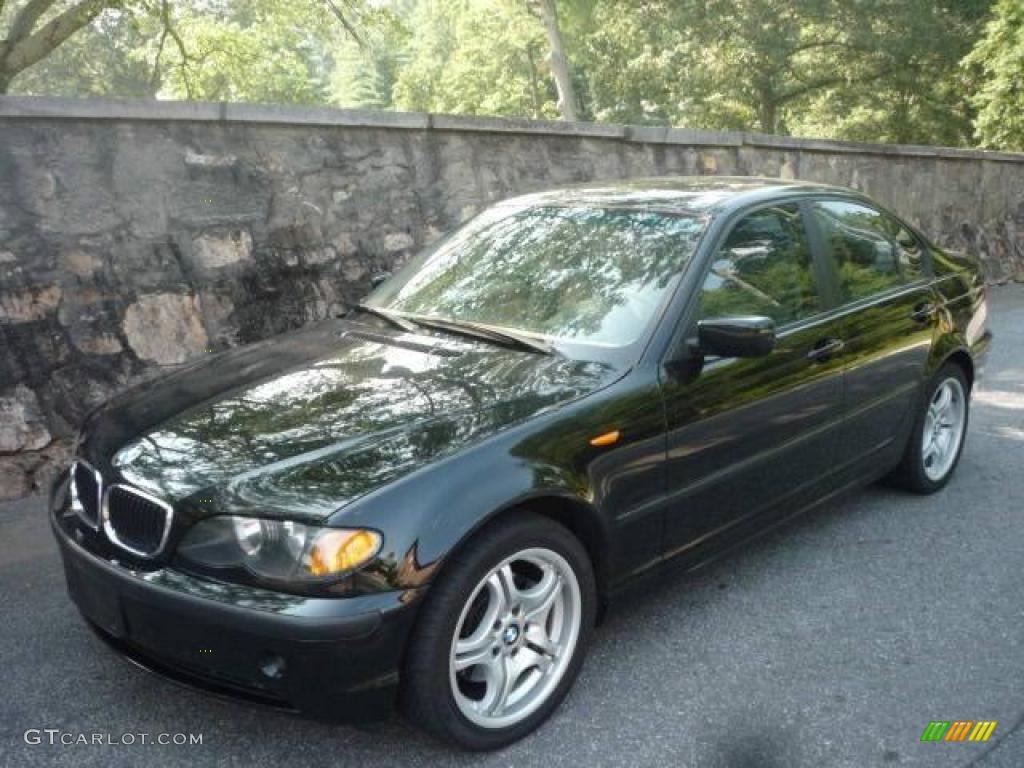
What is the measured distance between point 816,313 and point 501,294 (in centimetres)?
128

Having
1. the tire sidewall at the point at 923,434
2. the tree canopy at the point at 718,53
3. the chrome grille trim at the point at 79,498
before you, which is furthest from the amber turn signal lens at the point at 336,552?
the tree canopy at the point at 718,53

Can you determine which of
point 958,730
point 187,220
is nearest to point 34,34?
point 187,220

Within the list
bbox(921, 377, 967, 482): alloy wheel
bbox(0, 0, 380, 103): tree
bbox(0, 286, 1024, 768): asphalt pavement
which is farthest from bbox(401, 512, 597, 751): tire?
bbox(0, 0, 380, 103): tree

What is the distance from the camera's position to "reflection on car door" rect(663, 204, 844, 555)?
3.25 meters

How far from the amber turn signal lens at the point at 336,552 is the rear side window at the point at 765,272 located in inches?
61.1

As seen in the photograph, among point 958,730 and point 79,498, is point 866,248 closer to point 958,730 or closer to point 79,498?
point 958,730

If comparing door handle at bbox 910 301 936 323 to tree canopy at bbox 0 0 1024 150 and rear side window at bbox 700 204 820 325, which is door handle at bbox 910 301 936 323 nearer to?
rear side window at bbox 700 204 820 325

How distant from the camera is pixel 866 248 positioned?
4.36 metres

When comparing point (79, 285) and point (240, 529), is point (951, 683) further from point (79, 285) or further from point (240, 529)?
point (79, 285)

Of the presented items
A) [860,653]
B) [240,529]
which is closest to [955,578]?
[860,653]

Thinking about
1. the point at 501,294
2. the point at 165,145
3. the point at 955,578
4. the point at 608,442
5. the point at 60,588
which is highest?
the point at 165,145

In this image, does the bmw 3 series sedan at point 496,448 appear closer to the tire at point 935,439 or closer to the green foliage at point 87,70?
the tire at point 935,439

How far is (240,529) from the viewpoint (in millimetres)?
2453

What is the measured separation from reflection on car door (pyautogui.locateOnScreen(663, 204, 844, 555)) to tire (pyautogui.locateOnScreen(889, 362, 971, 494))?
0.92 metres
